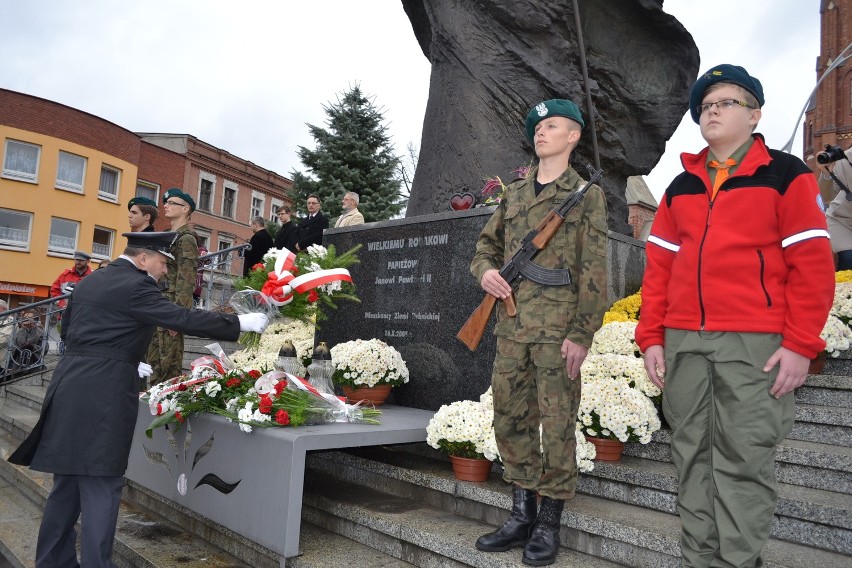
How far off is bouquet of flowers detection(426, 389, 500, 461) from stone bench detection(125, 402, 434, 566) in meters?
0.21

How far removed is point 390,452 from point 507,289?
2038 millimetres

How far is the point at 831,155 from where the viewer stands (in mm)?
5484

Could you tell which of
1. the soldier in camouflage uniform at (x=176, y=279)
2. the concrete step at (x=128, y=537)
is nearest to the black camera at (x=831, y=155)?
the concrete step at (x=128, y=537)

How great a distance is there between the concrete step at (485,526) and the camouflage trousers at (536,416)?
0.93 feet

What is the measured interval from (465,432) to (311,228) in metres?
6.83

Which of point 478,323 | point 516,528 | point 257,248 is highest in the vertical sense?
point 257,248

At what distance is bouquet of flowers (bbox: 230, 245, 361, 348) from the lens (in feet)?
14.6

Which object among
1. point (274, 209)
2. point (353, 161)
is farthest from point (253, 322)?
point (274, 209)

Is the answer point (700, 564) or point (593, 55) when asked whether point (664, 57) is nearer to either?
point (593, 55)

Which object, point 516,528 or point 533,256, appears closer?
point 516,528

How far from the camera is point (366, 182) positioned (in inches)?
709

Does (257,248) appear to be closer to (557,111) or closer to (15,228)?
(557,111)

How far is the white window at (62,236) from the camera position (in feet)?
93.6

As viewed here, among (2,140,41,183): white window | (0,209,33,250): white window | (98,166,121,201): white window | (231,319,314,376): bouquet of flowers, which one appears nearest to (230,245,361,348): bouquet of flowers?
(231,319,314,376): bouquet of flowers
